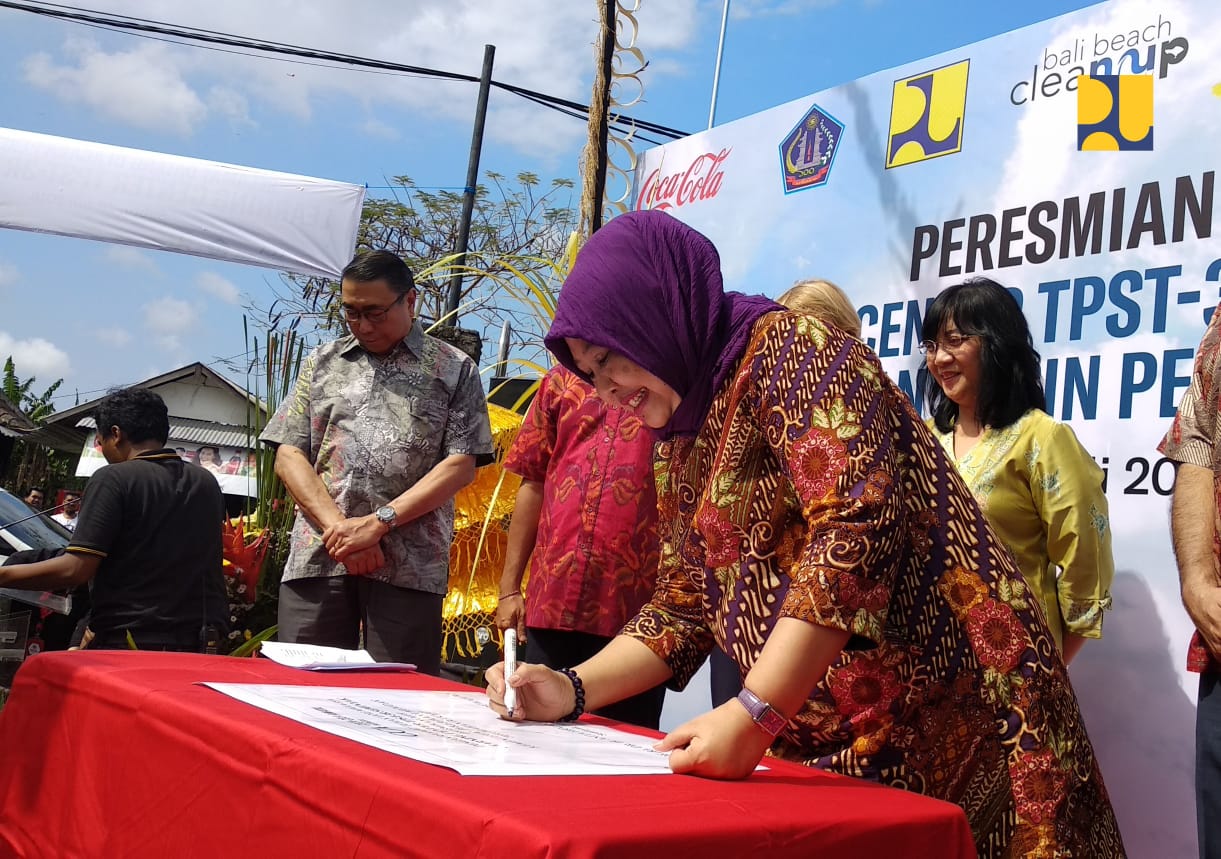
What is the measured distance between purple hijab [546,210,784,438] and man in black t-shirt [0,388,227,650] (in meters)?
2.69

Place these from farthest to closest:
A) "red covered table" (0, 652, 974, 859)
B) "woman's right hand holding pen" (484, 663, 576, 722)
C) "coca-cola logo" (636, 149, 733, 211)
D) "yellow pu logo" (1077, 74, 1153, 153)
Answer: "coca-cola logo" (636, 149, 733, 211)
"yellow pu logo" (1077, 74, 1153, 153)
"woman's right hand holding pen" (484, 663, 576, 722)
"red covered table" (0, 652, 974, 859)

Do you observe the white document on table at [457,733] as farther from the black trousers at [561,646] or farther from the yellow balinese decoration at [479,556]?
the yellow balinese decoration at [479,556]

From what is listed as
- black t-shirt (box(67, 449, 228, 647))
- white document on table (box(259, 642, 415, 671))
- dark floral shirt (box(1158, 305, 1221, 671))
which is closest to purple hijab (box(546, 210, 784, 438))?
white document on table (box(259, 642, 415, 671))

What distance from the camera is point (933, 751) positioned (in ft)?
4.49

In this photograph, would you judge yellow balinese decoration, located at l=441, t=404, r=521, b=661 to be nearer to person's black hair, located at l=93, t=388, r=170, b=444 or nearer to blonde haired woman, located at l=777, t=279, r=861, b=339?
person's black hair, located at l=93, t=388, r=170, b=444

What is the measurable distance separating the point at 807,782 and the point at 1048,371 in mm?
2218

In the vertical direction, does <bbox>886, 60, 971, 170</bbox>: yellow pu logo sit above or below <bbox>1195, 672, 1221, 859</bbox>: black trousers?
above

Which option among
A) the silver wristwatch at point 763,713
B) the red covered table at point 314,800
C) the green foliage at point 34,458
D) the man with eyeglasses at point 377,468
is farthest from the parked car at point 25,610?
the green foliage at point 34,458

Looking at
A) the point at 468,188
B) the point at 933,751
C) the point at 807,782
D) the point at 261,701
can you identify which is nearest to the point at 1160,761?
the point at 933,751

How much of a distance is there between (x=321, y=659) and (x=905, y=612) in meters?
0.97

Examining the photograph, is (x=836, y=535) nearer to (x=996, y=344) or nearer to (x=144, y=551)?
(x=996, y=344)

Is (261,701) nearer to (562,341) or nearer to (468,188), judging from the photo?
(562,341)

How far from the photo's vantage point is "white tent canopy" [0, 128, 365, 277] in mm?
5676

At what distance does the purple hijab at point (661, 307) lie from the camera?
138 centimetres
